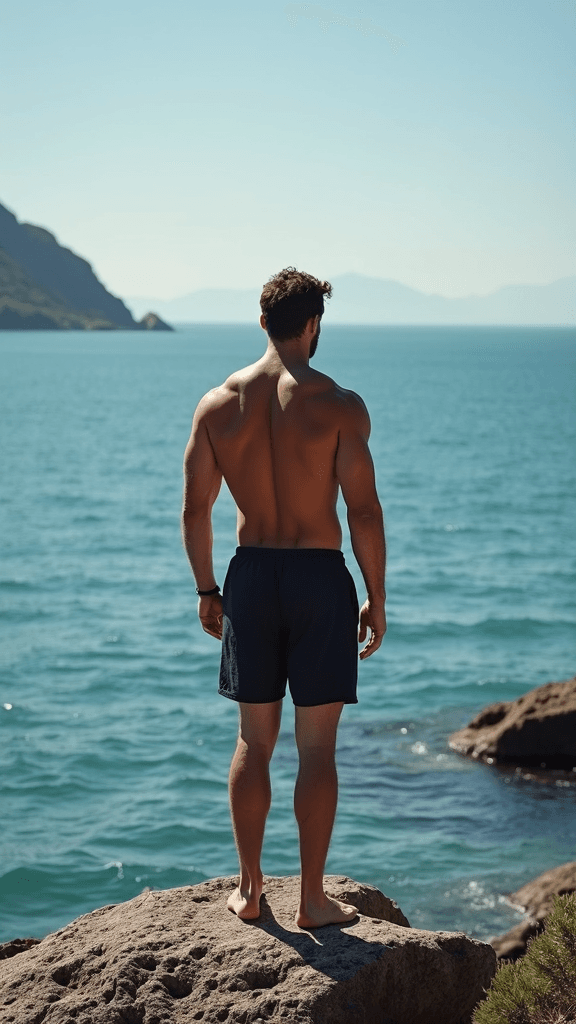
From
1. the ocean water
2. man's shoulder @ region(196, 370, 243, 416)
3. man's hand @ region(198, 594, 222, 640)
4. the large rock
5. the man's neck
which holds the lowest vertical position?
the ocean water

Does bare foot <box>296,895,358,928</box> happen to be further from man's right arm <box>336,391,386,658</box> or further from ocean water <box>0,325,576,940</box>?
ocean water <box>0,325,576,940</box>

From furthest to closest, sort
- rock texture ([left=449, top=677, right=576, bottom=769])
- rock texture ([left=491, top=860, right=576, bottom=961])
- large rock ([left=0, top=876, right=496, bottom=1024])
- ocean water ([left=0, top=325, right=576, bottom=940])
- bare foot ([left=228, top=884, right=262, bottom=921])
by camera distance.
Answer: rock texture ([left=449, top=677, right=576, bottom=769]) → ocean water ([left=0, top=325, right=576, bottom=940]) → rock texture ([left=491, top=860, right=576, bottom=961]) → bare foot ([left=228, top=884, right=262, bottom=921]) → large rock ([left=0, top=876, right=496, bottom=1024])

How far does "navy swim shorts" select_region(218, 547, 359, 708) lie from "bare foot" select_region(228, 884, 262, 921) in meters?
0.91

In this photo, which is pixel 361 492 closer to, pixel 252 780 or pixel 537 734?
pixel 252 780

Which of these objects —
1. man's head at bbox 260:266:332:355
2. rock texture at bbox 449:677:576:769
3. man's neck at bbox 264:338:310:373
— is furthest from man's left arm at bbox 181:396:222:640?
rock texture at bbox 449:677:576:769

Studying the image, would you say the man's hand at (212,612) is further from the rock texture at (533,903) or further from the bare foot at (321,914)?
the rock texture at (533,903)

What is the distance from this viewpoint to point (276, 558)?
4680 millimetres

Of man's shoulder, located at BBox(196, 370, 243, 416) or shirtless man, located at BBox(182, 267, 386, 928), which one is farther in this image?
man's shoulder, located at BBox(196, 370, 243, 416)

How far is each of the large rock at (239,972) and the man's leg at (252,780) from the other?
0.99 ft

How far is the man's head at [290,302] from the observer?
463cm

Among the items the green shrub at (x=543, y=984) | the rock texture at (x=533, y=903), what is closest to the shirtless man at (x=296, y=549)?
the green shrub at (x=543, y=984)

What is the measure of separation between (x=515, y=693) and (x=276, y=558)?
48.7 feet

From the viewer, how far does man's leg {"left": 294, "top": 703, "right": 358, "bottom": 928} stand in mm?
4672

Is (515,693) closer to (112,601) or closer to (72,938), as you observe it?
(112,601)
